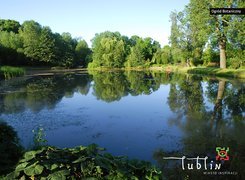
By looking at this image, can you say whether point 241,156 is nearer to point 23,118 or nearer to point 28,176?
point 28,176

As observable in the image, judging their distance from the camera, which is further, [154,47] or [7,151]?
[154,47]

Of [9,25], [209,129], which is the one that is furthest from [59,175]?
[9,25]

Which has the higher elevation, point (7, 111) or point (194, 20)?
point (194, 20)

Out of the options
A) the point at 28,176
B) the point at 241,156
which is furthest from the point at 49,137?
the point at 241,156

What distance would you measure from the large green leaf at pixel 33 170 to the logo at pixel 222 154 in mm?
4747

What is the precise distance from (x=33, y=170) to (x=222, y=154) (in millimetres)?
Answer: 5198

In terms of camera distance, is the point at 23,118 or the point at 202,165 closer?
the point at 202,165

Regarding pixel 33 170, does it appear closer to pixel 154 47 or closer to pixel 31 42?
pixel 31 42

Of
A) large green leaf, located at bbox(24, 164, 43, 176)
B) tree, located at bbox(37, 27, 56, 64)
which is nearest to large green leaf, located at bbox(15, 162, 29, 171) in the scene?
large green leaf, located at bbox(24, 164, 43, 176)

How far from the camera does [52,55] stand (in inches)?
3009

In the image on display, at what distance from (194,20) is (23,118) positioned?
30.8m

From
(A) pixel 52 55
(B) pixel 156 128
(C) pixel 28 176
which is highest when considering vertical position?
(A) pixel 52 55

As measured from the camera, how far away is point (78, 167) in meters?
4.41

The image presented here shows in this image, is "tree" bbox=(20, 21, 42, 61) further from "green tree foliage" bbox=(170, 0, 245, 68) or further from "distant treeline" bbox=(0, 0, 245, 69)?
"green tree foliage" bbox=(170, 0, 245, 68)
